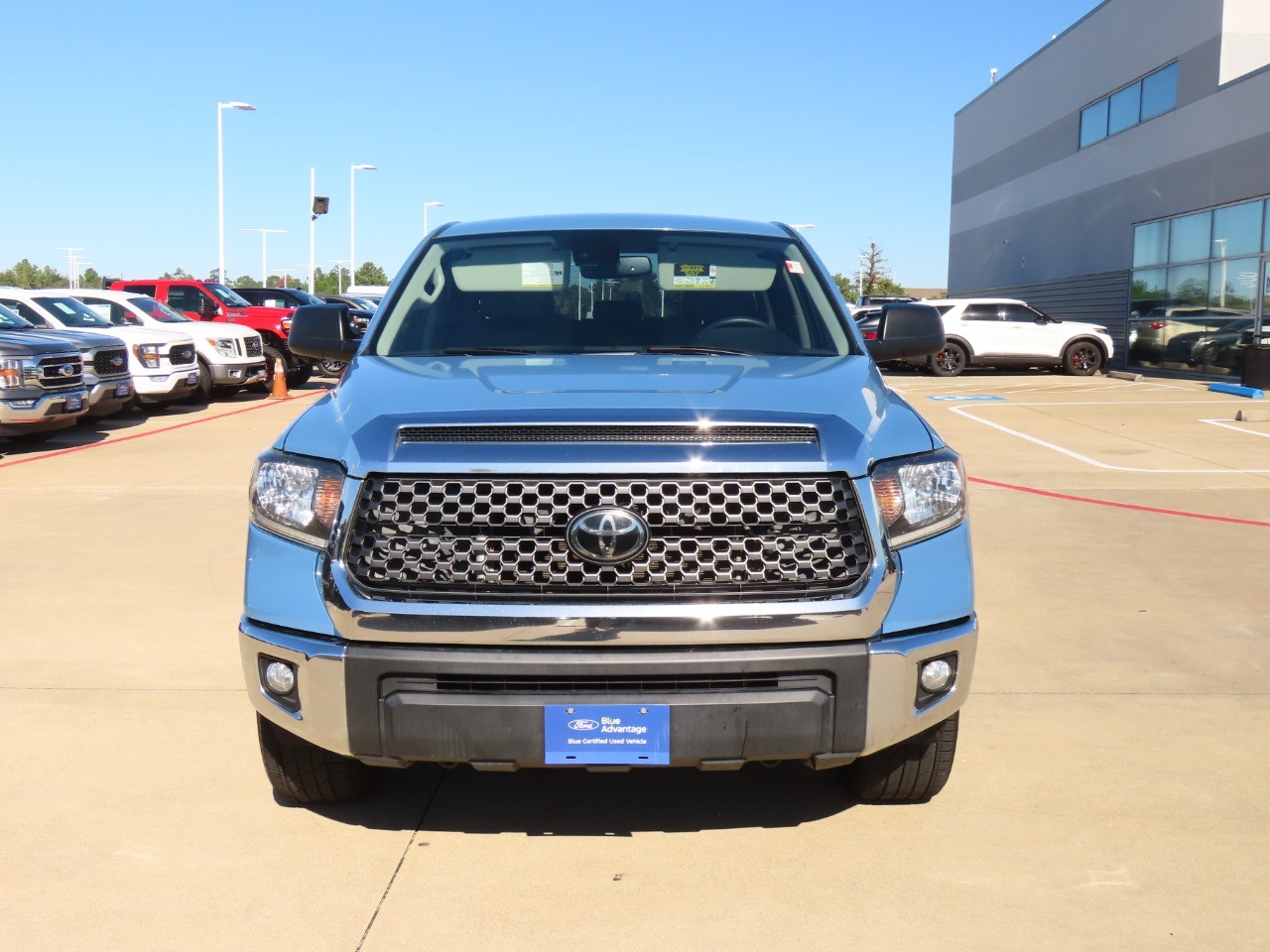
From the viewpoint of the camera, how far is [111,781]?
4.02 m

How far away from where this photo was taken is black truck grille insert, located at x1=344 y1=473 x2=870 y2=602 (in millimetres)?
3080

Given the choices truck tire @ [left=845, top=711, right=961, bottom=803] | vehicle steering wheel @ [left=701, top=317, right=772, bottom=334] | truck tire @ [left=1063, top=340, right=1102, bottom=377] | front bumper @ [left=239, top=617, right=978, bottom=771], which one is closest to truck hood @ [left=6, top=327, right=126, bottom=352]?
vehicle steering wheel @ [left=701, top=317, right=772, bottom=334]

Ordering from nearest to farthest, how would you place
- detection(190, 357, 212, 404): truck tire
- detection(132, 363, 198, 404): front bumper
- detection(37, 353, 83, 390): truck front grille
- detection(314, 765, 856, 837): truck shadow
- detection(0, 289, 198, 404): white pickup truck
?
detection(314, 765, 856, 837): truck shadow, detection(37, 353, 83, 390): truck front grille, detection(0, 289, 198, 404): white pickup truck, detection(132, 363, 198, 404): front bumper, detection(190, 357, 212, 404): truck tire

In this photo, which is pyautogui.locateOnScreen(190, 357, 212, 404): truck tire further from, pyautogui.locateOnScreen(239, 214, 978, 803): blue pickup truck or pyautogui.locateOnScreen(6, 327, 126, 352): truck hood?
pyautogui.locateOnScreen(239, 214, 978, 803): blue pickup truck

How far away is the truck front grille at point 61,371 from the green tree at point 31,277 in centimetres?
17318

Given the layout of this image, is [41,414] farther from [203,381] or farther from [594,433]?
[594,433]

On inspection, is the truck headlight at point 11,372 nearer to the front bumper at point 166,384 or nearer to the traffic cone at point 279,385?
the front bumper at point 166,384

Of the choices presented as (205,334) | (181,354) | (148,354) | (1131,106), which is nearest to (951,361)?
(1131,106)

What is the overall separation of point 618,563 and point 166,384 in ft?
52.0

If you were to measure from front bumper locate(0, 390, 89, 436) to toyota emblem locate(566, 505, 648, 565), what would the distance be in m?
11.3

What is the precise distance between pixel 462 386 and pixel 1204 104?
25.0 metres

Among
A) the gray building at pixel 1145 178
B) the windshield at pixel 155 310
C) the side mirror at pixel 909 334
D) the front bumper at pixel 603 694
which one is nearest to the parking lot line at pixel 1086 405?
the gray building at pixel 1145 178

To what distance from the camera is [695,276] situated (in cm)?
466

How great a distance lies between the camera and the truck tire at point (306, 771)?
141 inches
